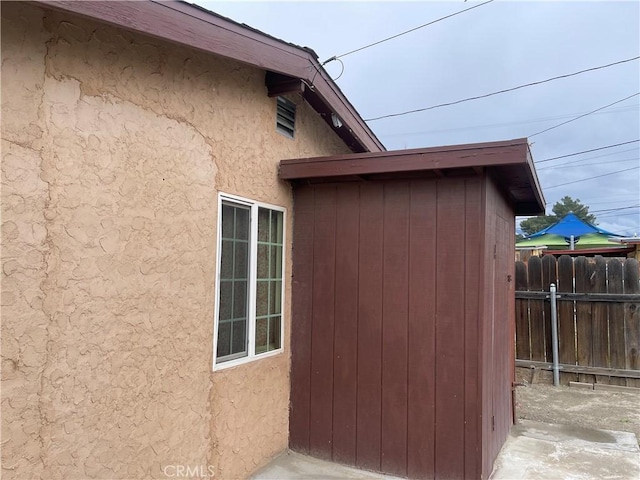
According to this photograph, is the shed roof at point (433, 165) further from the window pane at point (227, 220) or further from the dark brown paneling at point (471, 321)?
the window pane at point (227, 220)

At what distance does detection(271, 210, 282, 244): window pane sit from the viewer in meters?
4.13

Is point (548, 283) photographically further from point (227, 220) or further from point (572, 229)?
point (572, 229)

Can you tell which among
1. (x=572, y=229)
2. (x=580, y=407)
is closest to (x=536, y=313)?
(x=580, y=407)

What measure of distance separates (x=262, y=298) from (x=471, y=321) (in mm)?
1867

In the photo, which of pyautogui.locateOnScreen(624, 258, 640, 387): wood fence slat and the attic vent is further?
pyautogui.locateOnScreen(624, 258, 640, 387): wood fence slat

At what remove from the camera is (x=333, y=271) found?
4133 millimetres

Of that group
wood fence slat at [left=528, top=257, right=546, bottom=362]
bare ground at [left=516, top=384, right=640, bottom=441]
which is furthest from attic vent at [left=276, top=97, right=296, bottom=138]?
wood fence slat at [left=528, top=257, right=546, bottom=362]

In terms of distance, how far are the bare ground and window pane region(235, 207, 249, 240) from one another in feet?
14.5

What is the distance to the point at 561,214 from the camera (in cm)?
4116

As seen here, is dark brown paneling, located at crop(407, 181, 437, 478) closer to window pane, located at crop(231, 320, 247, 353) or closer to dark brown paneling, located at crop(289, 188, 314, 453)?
dark brown paneling, located at crop(289, 188, 314, 453)

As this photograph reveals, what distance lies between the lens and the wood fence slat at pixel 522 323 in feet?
23.9

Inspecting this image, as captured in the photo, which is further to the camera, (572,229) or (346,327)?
(572,229)

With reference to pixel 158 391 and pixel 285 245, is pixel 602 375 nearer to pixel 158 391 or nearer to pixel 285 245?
pixel 285 245

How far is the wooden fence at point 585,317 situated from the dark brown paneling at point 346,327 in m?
4.54
